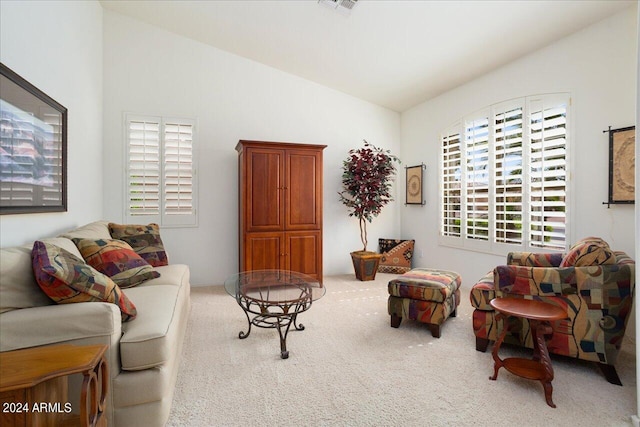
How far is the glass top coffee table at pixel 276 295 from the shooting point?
8.13 ft

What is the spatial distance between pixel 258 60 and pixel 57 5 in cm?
240

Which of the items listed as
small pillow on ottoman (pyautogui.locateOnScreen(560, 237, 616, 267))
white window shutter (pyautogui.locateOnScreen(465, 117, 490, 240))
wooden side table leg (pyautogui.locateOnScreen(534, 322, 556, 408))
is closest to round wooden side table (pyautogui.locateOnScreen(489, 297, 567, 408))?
wooden side table leg (pyautogui.locateOnScreen(534, 322, 556, 408))

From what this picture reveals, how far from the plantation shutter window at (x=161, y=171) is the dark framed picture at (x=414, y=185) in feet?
11.1

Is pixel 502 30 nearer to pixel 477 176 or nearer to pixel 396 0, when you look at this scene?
pixel 396 0

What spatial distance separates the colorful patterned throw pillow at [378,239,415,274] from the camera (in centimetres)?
526

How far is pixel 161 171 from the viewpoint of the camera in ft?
14.2

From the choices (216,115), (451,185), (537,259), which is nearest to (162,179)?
(216,115)

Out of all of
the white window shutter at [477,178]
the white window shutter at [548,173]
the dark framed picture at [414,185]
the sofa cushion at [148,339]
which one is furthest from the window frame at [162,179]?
the white window shutter at [548,173]

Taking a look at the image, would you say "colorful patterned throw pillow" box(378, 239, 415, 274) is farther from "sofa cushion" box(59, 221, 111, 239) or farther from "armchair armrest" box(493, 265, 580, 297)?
"sofa cushion" box(59, 221, 111, 239)

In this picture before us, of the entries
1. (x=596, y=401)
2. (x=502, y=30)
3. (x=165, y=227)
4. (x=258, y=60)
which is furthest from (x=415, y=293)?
(x=258, y=60)

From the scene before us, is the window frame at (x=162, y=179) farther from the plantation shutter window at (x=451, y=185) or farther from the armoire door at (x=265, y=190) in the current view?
the plantation shutter window at (x=451, y=185)

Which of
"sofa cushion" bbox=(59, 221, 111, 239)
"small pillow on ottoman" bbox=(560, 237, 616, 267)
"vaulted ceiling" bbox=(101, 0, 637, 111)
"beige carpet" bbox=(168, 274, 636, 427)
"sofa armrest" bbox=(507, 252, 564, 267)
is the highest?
"vaulted ceiling" bbox=(101, 0, 637, 111)

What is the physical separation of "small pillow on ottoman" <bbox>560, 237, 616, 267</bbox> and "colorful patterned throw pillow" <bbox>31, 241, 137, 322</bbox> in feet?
9.59

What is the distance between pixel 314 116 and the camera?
506 cm
